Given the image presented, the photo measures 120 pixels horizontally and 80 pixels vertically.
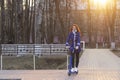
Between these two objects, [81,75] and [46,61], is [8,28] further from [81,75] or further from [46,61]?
[81,75]

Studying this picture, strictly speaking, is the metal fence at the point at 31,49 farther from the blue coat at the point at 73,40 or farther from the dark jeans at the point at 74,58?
the blue coat at the point at 73,40

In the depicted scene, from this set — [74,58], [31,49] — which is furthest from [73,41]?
[31,49]

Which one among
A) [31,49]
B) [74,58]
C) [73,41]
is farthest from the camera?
[31,49]

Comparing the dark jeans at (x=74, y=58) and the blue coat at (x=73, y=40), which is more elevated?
the blue coat at (x=73, y=40)

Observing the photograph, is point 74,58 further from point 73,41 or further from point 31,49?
point 31,49

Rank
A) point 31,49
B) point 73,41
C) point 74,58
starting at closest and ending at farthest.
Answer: point 73,41
point 74,58
point 31,49

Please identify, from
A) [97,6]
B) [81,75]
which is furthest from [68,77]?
[97,6]

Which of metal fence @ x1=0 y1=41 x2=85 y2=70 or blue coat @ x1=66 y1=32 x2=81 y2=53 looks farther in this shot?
metal fence @ x1=0 y1=41 x2=85 y2=70

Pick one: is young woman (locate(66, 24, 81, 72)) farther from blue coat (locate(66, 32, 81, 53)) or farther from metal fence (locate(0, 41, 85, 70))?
metal fence (locate(0, 41, 85, 70))

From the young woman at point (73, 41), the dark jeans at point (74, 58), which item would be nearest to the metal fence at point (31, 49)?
the dark jeans at point (74, 58)

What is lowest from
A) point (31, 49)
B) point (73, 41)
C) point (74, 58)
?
point (31, 49)

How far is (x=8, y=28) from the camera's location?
47.2 m

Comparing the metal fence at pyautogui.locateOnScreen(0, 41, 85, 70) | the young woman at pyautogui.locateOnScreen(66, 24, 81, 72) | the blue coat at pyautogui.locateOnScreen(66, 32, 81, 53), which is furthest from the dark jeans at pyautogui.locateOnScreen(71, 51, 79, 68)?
the metal fence at pyautogui.locateOnScreen(0, 41, 85, 70)

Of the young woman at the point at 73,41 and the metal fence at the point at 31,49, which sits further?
the metal fence at the point at 31,49
